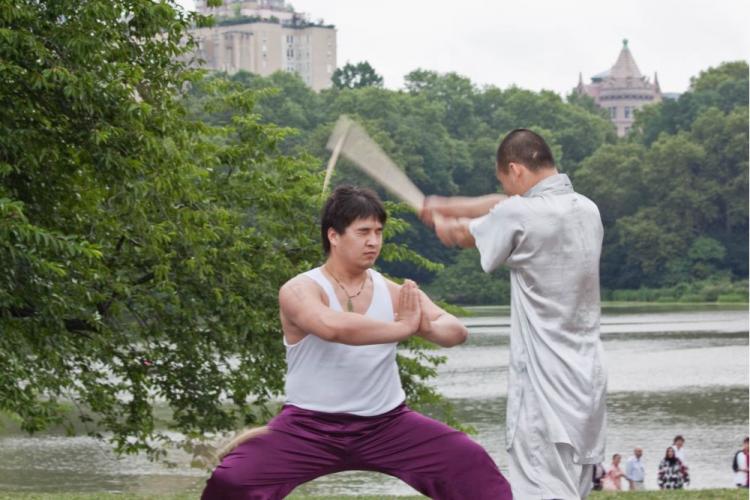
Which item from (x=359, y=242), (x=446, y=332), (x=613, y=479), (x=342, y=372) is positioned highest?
(x=359, y=242)

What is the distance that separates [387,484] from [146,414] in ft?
26.9

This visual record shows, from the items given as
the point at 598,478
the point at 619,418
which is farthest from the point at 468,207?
the point at 619,418

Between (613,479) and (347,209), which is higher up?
(347,209)

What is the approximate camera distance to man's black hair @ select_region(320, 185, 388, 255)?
20.0 ft

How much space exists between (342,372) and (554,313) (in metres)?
0.89

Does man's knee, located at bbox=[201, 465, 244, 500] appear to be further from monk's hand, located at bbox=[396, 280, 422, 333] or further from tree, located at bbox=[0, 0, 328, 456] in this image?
tree, located at bbox=[0, 0, 328, 456]

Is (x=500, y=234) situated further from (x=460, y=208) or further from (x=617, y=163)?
(x=617, y=163)

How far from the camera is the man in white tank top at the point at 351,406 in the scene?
610 centimetres

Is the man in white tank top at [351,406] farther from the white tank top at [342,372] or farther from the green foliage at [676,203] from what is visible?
the green foliage at [676,203]

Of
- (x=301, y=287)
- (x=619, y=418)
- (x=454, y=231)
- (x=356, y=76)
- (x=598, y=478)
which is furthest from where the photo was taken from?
(x=356, y=76)

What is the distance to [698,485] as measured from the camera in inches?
1035

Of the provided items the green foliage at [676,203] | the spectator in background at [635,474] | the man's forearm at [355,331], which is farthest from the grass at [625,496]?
the green foliage at [676,203]

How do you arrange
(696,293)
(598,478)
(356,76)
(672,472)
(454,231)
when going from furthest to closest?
1. (356,76)
2. (696,293)
3. (672,472)
4. (598,478)
5. (454,231)

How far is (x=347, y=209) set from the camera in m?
6.11
